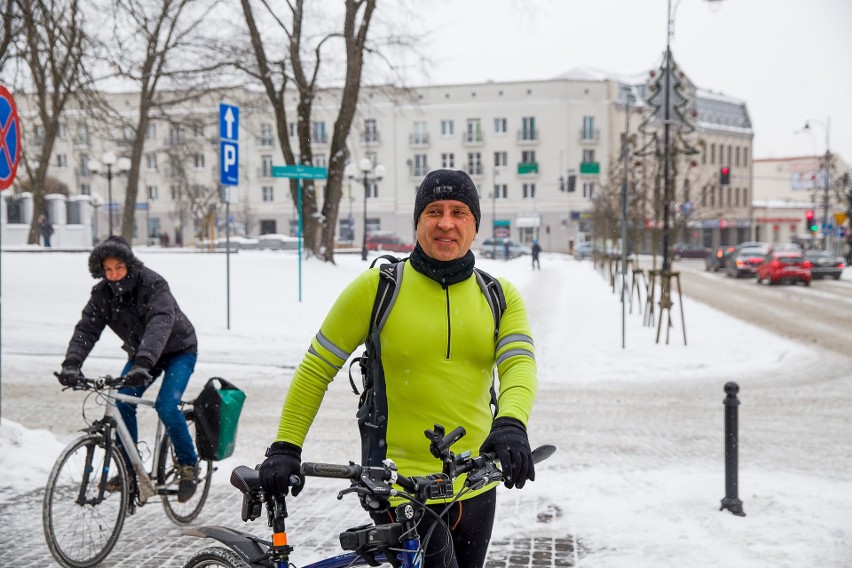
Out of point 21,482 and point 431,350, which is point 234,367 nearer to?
point 21,482

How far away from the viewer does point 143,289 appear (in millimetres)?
5184

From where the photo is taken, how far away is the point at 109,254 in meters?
4.99

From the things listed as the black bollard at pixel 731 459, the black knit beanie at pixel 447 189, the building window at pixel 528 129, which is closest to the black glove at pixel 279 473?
the black knit beanie at pixel 447 189

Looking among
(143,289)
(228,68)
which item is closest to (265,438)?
(143,289)

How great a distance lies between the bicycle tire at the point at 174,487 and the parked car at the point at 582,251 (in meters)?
59.4

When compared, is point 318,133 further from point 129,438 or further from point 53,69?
point 129,438

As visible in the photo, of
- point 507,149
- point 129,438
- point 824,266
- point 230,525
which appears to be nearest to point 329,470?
point 129,438

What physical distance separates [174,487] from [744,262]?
125 feet

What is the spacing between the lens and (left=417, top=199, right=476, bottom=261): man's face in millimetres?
2793

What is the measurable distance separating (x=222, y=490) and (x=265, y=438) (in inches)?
62.9

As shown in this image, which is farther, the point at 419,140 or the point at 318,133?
the point at 419,140

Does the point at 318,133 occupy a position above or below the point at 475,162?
above

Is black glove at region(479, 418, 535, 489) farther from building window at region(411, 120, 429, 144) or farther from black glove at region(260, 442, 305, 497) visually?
building window at region(411, 120, 429, 144)

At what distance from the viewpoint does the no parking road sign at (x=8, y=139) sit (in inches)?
277
